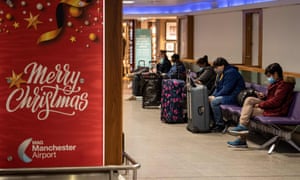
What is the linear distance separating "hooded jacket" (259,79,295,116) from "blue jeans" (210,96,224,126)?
183 cm

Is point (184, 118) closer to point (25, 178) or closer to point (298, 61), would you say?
point (298, 61)

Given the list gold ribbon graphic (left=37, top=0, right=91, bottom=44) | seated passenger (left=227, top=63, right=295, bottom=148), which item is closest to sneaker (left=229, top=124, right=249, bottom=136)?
seated passenger (left=227, top=63, right=295, bottom=148)

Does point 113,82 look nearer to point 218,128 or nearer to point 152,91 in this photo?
point 218,128

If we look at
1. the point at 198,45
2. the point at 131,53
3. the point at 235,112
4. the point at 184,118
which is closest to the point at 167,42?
the point at 131,53

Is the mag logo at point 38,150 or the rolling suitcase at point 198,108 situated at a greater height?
the mag logo at point 38,150

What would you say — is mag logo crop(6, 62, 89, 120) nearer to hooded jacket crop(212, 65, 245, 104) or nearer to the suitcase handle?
the suitcase handle

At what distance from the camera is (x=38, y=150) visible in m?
3.62

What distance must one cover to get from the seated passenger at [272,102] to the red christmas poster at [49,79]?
6439mm

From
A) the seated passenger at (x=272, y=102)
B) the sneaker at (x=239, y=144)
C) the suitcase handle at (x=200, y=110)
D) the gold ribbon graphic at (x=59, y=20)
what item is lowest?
the sneaker at (x=239, y=144)

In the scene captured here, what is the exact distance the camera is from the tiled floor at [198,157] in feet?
26.3

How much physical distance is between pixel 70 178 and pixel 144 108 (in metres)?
12.2

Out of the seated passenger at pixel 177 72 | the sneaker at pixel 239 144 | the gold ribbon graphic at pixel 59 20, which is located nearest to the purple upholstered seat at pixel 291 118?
the sneaker at pixel 239 144

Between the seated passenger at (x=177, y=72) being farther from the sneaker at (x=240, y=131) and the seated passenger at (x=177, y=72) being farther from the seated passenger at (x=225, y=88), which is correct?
the sneaker at (x=240, y=131)

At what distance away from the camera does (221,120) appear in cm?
1172
